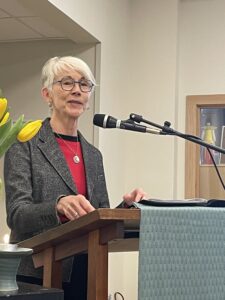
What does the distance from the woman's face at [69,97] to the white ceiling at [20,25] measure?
4.73ft

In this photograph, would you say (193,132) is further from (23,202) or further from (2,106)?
(2,106)

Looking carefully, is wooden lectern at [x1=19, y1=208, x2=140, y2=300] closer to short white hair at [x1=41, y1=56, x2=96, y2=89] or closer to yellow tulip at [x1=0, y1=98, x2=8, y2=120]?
yellow tulip at [x1=0, y1=98, x2=8, y2=120]

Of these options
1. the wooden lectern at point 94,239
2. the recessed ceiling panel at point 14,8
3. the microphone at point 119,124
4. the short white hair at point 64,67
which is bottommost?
the wooden lectern at point 94,239

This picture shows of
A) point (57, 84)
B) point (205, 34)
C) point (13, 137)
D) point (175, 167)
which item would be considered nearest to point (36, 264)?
point (13, 137)

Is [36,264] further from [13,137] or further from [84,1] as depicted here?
[84,1]

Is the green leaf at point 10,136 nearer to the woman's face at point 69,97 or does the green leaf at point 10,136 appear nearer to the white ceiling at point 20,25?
the woman's face at point 69,97

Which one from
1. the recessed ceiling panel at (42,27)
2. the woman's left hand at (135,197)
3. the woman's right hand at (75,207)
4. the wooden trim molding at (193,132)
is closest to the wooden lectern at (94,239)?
the woman's right hand at (75,207)

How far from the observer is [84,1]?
348 cm

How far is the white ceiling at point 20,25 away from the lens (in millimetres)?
3349

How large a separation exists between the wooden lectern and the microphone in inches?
15.2

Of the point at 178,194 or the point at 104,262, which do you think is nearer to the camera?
the point at 104,262

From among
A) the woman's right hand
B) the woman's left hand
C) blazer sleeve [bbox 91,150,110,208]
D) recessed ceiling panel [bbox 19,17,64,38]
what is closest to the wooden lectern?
the woman's right hand

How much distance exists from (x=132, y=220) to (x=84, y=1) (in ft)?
8.52

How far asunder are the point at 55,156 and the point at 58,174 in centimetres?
7
